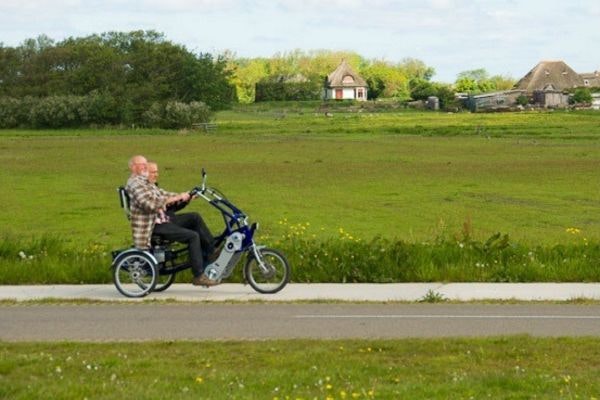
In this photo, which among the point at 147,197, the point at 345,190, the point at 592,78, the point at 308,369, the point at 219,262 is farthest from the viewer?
the point at 592,78

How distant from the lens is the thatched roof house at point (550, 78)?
527 ft

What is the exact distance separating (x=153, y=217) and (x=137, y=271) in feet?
2.33

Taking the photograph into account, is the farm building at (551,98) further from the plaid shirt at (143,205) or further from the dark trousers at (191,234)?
the plaid shirt at (143,205)

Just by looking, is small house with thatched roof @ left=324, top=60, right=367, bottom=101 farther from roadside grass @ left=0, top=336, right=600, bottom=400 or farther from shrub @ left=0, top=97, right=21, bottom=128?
roadside grass @ left=0, top=336, right=600, bottom=400

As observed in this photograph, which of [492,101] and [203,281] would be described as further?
[492,101]

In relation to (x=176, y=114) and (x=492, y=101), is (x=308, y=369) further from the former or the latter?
(x=492, y=101)

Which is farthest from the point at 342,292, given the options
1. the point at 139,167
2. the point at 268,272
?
the point at 139,167

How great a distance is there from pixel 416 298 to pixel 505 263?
2715mm

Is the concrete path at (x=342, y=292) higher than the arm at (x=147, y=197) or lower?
lower

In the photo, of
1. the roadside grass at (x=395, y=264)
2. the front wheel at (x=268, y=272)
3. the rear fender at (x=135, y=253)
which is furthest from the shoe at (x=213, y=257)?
the roadside grass at (x=395, y=264)

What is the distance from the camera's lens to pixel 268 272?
1498 cm

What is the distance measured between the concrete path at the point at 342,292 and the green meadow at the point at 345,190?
62 cm

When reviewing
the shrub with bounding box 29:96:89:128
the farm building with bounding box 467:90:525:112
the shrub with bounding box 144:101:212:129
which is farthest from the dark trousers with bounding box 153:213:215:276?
the farm building with bounding box 467:90:525:112

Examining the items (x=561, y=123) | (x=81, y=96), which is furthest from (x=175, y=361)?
(x=81, y=96)
